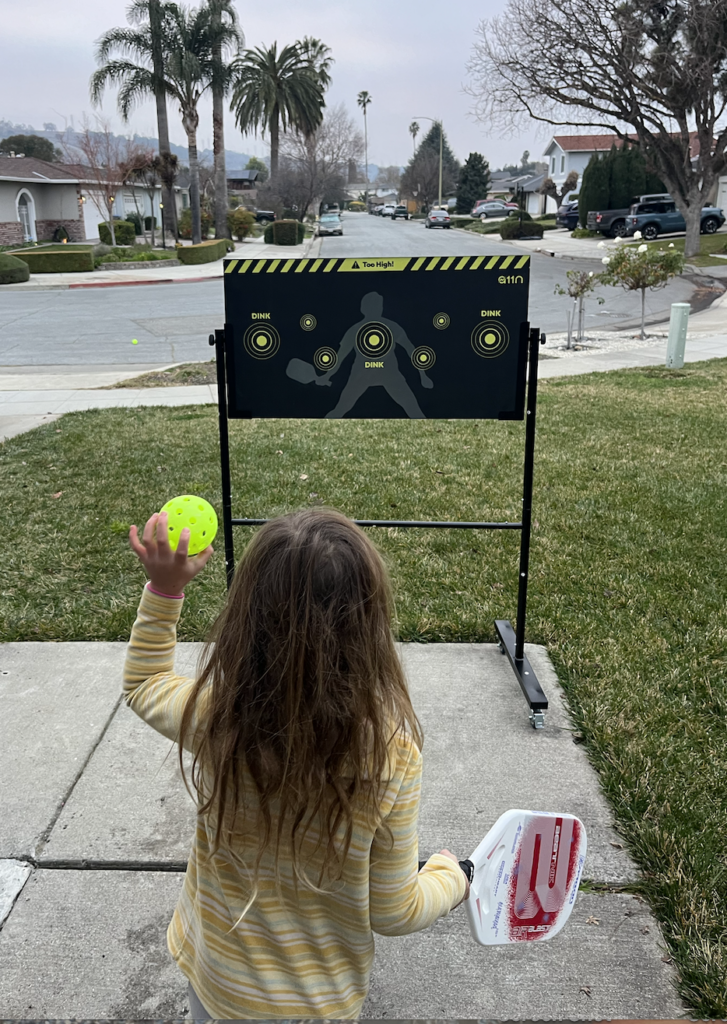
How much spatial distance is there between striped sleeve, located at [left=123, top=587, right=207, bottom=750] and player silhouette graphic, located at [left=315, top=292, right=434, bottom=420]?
1801 millimetres

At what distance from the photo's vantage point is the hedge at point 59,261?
1243 inches

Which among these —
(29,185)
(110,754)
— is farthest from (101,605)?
(29,185)

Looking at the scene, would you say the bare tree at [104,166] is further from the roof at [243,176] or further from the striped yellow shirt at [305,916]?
the roof at [243,176]

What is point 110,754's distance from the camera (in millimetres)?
3113

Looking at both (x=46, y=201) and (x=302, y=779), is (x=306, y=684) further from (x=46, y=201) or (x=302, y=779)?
(x=46, y=201)

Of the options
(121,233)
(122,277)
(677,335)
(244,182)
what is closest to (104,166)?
(121,233)

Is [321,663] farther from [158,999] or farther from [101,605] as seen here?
[101,605]

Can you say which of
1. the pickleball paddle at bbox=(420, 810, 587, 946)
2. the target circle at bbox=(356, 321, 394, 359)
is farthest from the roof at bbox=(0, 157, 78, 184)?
the pickleball paddle at bbox=(420, 810, 587, 946)

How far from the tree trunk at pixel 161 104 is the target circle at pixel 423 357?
140ft

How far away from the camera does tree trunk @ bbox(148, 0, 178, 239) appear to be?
3859 centimetres

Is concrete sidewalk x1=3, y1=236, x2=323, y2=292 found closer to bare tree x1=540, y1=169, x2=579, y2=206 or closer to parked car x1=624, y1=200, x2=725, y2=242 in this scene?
parked car x1=624, y1=200, x2=725, y2=242

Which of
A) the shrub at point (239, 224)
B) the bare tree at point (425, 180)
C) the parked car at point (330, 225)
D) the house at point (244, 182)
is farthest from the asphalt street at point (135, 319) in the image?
the house at point (244, 182)

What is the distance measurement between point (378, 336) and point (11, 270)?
28.4 m

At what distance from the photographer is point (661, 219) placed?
3609 centimetres
